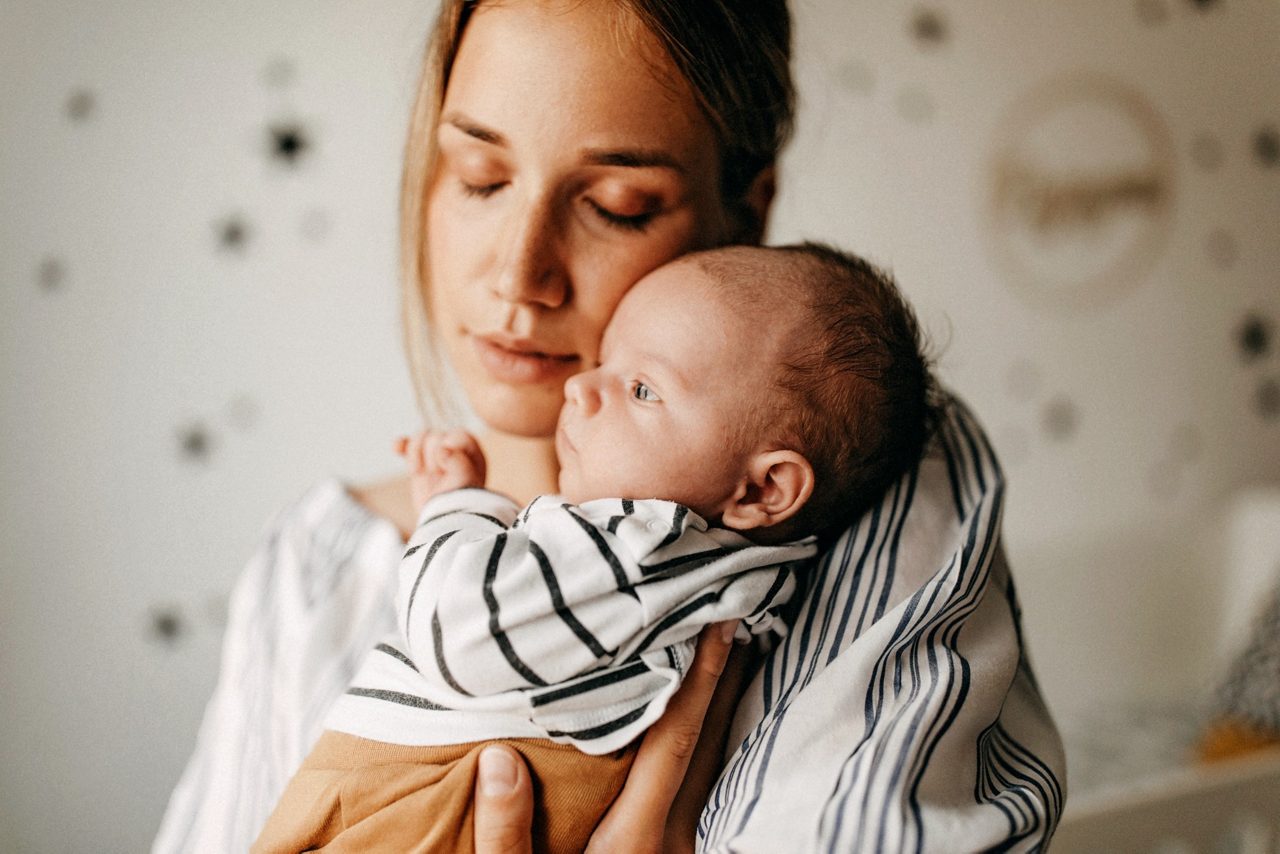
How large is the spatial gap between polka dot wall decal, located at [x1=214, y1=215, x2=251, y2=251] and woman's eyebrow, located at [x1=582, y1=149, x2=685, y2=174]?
1159mm

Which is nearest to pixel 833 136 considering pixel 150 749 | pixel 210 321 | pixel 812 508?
pixel 210 321

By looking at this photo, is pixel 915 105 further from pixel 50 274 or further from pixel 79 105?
pixel 50 274

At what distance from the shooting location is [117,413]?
5.58ft

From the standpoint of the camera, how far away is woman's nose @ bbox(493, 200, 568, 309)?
0.86 m

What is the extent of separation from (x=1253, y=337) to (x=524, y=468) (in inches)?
102

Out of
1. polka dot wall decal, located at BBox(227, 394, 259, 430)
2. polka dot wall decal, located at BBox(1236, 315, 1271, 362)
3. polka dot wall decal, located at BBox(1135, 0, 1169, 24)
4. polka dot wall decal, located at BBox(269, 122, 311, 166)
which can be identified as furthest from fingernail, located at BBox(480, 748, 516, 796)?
polka dot wall decal, located at BBox(1236, 315, 1271, 362)

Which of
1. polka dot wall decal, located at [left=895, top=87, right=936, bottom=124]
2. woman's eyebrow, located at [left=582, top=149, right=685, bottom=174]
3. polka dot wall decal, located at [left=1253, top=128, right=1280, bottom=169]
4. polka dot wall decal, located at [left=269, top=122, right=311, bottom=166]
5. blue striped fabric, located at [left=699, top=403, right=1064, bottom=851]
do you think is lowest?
blue striped fabric, located at [left=699, top=403, right=1064, bottom=851]

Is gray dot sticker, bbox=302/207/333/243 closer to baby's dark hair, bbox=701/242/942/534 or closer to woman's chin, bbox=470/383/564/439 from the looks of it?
woman's chin, bbox=470/383/564/439

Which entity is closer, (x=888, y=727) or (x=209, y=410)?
(x=888, y=727)

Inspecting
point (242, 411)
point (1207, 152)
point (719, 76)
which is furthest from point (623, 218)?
point (1207, 152)

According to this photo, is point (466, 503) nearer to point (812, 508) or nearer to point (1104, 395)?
point (812, 508)

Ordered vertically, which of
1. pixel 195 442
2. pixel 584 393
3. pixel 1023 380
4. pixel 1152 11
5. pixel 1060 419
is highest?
pixel 1152 11

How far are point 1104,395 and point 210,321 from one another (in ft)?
7.71

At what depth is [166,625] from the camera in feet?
5.85
